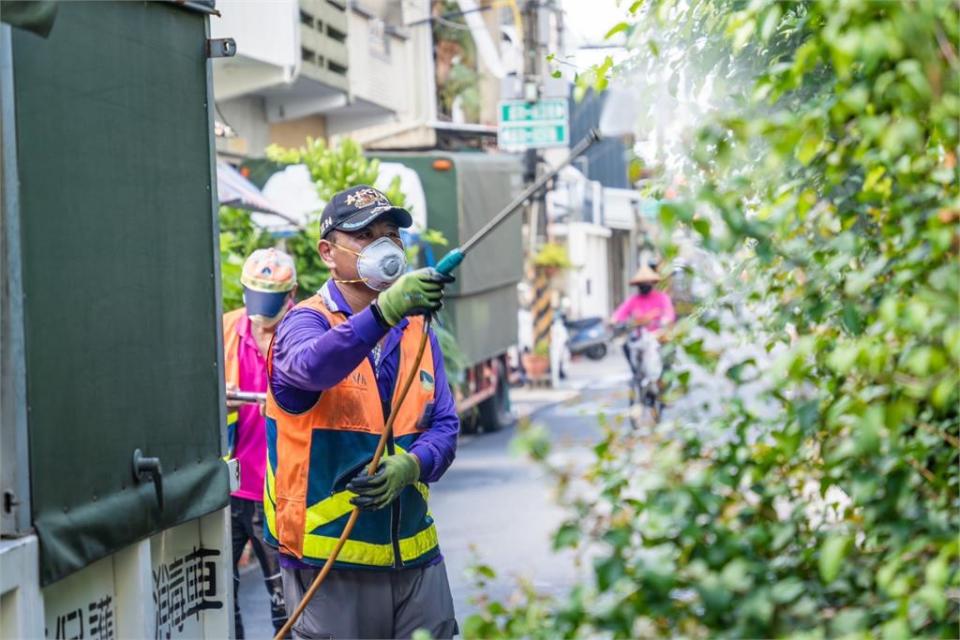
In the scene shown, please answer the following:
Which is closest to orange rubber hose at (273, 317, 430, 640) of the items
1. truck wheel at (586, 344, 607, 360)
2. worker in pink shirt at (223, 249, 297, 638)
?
worker in pink shirt at (223, 249, 297, 638)

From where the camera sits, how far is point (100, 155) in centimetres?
427

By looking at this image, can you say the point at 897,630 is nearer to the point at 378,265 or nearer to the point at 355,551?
the point at 355,551

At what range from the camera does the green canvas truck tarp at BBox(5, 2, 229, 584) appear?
385cm

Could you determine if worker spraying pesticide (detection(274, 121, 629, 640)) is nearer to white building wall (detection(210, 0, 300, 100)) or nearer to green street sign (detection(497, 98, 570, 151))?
white building wall (detection(210, 0, 300, 100))

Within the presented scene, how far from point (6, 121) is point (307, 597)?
1.81 metres

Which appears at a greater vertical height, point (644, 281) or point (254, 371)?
point (644, 281)

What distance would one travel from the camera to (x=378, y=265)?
5.30 meters

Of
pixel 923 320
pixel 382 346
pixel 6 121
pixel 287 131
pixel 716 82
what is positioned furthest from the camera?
pixel 287 131

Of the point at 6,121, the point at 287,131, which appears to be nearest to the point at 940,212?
the point at 6,121

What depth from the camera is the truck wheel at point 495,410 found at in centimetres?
1969

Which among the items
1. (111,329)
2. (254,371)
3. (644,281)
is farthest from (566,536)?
(644,281)

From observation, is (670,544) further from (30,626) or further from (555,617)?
(30,626)

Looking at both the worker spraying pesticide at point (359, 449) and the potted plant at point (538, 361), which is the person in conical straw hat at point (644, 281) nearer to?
the potted plant at point (538, 361)

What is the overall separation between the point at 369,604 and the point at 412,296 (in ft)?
3.23
